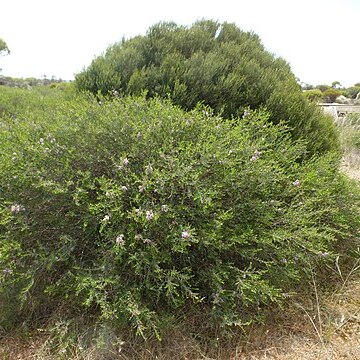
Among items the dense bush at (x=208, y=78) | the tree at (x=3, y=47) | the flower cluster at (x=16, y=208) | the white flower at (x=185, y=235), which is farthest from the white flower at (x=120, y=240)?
the tree at (x=3, y=47)

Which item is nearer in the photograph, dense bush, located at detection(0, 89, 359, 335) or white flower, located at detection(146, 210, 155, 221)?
white flower, located at detection(146, 210, 155, 221)

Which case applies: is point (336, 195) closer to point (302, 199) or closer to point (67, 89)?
point (302, 199)

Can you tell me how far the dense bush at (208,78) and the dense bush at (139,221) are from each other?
96 cm

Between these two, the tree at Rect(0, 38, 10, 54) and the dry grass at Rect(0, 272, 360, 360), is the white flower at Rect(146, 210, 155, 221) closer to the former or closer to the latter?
the dry grass at Rect(0, 272, 360, 360)

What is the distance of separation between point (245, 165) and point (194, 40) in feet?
6.83

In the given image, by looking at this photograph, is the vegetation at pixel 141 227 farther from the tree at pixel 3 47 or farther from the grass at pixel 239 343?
the tree at pixel 3 47

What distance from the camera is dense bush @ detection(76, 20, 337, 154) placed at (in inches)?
128

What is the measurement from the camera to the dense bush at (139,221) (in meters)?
1.89

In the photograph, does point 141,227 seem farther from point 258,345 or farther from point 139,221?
point 258,345

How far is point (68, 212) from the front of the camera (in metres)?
2.03

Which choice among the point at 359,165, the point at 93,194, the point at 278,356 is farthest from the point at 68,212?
the point at 359,165

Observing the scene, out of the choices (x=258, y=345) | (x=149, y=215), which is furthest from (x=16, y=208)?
(x=258, y=345)

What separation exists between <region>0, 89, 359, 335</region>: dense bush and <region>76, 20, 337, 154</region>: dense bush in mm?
957

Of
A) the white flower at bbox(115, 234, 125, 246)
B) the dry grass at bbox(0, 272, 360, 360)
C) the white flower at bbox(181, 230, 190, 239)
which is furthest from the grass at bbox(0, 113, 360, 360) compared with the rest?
the white flower at bbox(181, 230, 190, 239)
